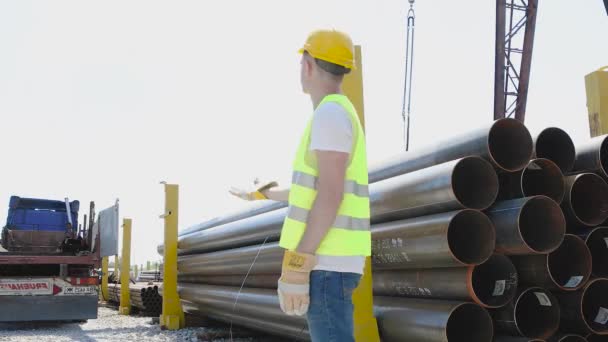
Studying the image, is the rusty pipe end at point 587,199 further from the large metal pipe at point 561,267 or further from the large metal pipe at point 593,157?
the large metal pipe at point 561,267

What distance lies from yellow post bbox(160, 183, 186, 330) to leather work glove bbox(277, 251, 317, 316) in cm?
716

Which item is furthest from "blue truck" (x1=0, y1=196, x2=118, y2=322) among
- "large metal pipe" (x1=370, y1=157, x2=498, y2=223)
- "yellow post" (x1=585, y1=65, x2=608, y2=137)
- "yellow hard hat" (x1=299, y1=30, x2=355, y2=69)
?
"yellow hard hat" (x1=299, y1=30, x2=355, y2=69)

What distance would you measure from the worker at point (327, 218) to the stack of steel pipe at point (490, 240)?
1647mm

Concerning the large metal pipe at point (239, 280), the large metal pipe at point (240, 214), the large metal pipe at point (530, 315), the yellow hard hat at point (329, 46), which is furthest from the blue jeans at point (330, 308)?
the large metal pipe at point (240, 214)

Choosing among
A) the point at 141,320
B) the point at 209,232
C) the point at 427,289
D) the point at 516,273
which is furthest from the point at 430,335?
the point at 141,320

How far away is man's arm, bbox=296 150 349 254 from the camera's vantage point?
1949mm

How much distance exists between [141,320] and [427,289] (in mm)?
7886

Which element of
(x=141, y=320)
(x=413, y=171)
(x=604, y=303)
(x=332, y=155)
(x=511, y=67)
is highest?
(x=511, y=67)

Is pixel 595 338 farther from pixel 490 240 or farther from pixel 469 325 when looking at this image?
pixel 490 240

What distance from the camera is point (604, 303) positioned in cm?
402

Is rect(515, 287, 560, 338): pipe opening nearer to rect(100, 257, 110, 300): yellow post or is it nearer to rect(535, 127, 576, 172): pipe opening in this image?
rect(535, 127, 576, 172): pipe opening

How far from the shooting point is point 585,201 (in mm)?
4250

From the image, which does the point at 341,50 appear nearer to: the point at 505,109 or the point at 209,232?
the point at 209,232

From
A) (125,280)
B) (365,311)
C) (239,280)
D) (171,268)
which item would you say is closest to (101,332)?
(171,268)
